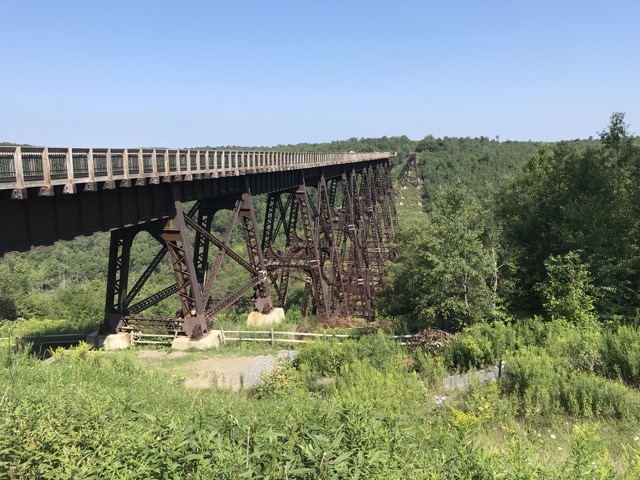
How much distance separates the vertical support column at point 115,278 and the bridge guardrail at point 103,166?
301 centimetres

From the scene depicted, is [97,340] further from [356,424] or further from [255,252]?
[356,424]

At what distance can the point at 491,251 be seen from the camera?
14578 mm

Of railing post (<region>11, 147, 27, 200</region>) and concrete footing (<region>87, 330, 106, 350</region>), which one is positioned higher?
railing post (<region>11, 147, 27, 200</region>)

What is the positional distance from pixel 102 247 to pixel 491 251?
122270 mm

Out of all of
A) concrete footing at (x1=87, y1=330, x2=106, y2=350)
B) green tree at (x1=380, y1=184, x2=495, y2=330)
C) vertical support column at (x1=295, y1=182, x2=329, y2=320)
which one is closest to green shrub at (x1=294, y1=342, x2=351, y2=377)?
green tree at (x1=380, y1=184, x2=495, y2=330)

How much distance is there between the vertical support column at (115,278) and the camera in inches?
587

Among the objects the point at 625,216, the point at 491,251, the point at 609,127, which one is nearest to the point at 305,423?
the point at 491,251

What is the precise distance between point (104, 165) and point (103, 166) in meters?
0.05

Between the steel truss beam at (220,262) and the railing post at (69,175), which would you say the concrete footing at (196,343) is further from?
the railing post at (69,175)

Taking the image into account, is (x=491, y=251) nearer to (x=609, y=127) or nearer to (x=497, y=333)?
(x=497, y=333)

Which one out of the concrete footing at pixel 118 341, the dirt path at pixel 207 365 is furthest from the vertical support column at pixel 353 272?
the concrete footing at pixel 118 341

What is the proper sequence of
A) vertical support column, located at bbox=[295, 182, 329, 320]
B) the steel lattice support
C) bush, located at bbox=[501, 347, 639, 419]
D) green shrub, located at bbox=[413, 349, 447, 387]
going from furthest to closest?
the steel lattice support < vertical support column, located at bbox=[295, 182, 329, 320] < green shrub, located at bbox=[413, 349, 447, 387] < bush, located at bbox=[501, 347, 639, 419]

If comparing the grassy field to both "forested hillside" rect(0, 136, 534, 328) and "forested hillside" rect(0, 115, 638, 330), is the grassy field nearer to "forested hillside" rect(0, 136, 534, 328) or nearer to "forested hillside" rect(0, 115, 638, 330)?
"forested hillside" rect(0, 115, 638, 330)

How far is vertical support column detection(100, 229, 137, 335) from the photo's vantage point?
14.9m
